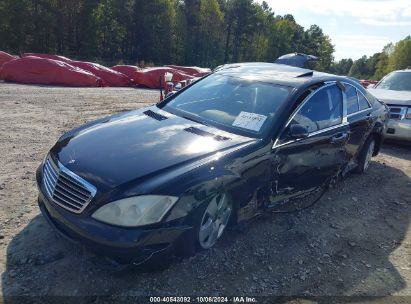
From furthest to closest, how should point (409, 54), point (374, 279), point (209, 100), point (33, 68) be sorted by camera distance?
point (409, 54) < point (33, 68) < point (209, 100) < point (374, 279)

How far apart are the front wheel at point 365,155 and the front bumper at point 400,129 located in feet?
6.10

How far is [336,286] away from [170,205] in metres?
1.61

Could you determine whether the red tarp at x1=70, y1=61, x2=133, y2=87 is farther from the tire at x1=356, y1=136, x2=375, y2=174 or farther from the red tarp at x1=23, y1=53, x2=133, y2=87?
the tire at x1=356, y1=136, x2=375, y2=174

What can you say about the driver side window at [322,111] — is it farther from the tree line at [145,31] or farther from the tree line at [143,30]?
the tree line at [143,30]

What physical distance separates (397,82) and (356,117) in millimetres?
4860

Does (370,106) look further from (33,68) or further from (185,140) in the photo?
(33,68)

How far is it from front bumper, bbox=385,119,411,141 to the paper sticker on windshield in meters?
4.85

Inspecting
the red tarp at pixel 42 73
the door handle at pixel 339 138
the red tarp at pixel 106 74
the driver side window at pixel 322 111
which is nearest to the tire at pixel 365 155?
the door handle at pixel 339 138

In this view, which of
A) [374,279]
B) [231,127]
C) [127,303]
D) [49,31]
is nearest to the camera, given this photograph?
[127,303]

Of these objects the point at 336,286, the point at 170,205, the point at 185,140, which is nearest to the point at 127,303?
the point at 170,205

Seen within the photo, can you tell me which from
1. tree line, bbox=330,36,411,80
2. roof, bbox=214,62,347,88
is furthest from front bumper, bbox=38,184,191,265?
tree line, bbox=330,36,411,80

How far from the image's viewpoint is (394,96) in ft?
26.0

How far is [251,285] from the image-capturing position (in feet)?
9.85

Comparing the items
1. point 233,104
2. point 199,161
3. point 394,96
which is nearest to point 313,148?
point 233,104
